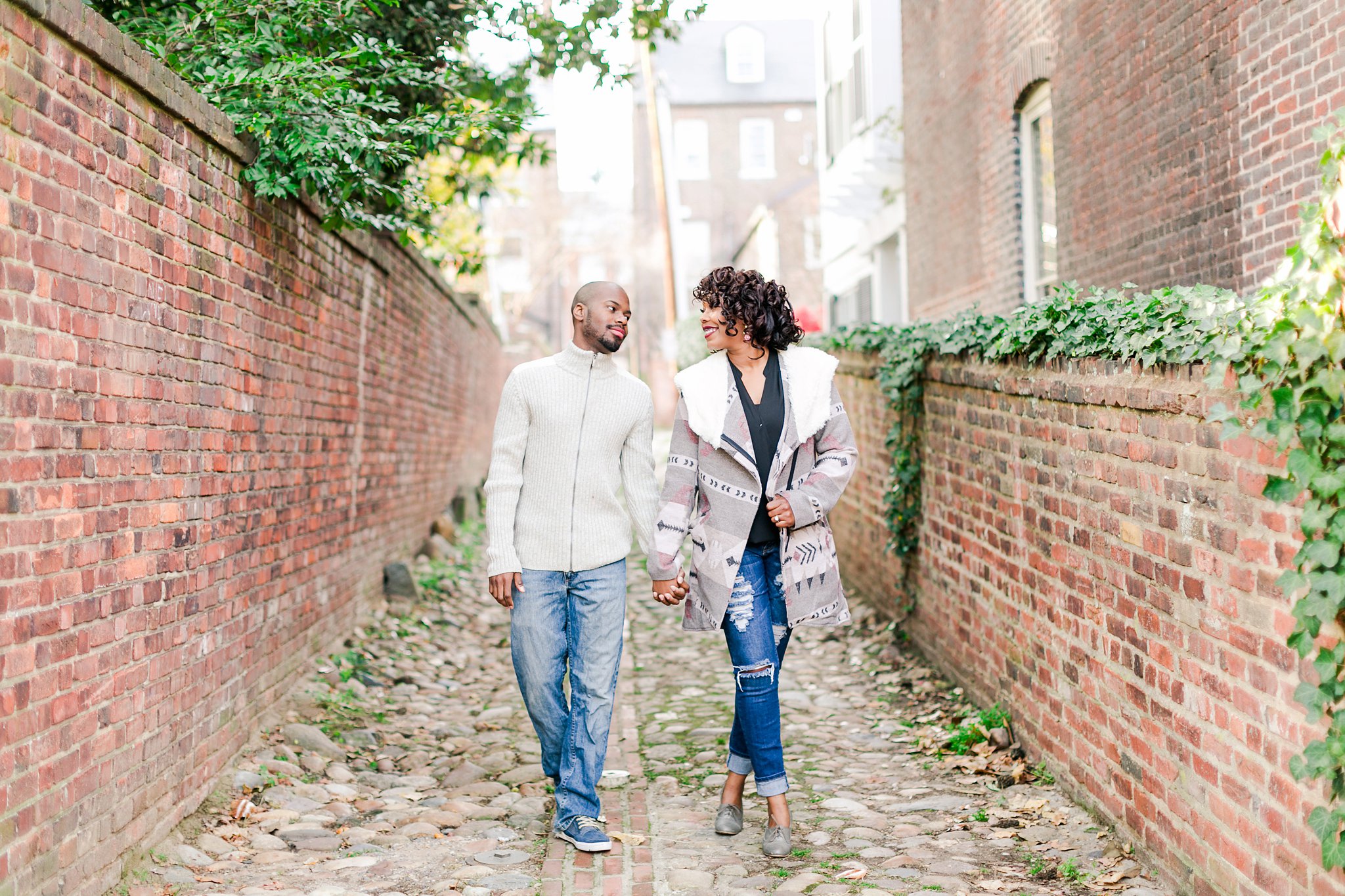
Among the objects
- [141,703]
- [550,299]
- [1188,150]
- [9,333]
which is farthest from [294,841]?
[550,299]

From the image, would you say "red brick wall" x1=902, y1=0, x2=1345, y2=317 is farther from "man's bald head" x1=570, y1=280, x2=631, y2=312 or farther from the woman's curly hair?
"man's bald head" x1=570, y1=280, x2=631, y2=312

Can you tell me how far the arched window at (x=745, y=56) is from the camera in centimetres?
4638

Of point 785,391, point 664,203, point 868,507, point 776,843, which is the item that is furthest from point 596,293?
point 664,203

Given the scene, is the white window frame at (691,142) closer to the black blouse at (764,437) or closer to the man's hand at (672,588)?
A: the black blouse at (764,437)

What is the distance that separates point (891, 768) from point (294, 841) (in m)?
2.57

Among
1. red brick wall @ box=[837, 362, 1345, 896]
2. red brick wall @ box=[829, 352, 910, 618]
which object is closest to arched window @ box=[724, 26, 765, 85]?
red brick wall @ box=[829, 352, 910, 618]

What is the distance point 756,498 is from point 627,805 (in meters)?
1.49

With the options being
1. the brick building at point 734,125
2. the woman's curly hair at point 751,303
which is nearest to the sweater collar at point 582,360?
the woman's curly hair at point 751,303

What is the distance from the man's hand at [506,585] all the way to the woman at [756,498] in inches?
19.1

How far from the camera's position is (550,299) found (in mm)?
44594

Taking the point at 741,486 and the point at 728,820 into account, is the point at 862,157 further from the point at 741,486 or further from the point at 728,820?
the point at 728,820

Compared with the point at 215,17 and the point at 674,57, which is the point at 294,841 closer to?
the point at 215,17

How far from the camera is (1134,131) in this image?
310 inches

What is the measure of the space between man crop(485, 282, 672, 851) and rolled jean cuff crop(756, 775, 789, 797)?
0.59 m
